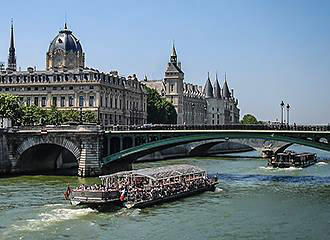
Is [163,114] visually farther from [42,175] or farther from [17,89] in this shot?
[42,175]

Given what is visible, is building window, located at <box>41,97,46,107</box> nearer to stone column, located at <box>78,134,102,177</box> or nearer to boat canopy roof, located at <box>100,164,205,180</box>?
stone column, located at <box>78,134,102,177</box>

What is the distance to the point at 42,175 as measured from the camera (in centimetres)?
6869

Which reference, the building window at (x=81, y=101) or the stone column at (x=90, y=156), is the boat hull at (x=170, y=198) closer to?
the stone column at (x=90, y=156)

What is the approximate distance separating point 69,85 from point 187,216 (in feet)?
236

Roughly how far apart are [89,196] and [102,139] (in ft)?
81.9

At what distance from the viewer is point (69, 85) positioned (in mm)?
110750

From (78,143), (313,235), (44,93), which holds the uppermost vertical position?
(44,93)

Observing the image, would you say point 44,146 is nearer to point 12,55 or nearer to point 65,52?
point 65,52

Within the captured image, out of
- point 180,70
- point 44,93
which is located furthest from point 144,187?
point 180,70

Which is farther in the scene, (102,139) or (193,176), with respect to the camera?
(102,139)

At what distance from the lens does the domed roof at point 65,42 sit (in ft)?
409

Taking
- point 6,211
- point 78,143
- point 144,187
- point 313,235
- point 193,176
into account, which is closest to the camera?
point 313,235


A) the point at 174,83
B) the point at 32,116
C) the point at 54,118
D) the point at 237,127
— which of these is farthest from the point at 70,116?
the point at 174,83

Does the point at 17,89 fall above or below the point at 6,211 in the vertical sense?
above
